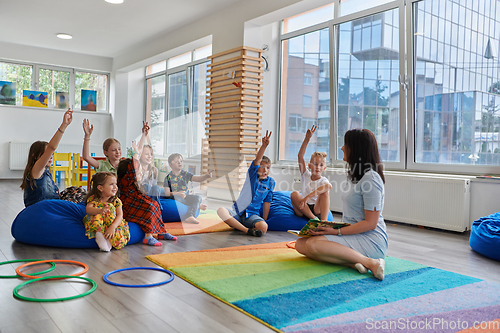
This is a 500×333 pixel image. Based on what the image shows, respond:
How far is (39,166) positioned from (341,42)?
4062mm

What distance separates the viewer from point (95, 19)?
670cm

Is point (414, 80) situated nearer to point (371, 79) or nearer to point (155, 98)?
point (371, 79)

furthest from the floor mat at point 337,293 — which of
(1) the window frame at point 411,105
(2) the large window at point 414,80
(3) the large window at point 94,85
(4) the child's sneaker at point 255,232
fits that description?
(3) the large window at point 94,85

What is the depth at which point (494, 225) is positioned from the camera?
126 inches

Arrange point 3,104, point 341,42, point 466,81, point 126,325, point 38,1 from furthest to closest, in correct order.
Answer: point 3,104 < point 38,1 < point 341,42 < point 466,81 < point 126,325

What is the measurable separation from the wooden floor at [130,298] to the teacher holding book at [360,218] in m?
0.64

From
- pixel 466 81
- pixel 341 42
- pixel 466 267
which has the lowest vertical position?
pixel 466 267

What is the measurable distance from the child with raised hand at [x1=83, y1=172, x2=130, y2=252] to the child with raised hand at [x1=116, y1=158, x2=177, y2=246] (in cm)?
26

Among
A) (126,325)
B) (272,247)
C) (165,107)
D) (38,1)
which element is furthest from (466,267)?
(165,107)

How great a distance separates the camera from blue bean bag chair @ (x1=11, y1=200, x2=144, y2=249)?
290cm

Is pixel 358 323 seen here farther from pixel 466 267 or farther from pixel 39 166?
pixel 39 166

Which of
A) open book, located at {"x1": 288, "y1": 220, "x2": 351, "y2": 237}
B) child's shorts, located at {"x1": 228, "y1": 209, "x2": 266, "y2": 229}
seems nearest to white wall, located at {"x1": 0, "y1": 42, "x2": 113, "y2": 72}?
child's shorts, located at {"x1": 228, "y1": 209, "x2": 266, "y2": 229}

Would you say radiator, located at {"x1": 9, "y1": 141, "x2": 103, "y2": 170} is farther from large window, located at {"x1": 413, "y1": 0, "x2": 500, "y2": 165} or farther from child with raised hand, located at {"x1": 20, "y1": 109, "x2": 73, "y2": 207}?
large window, located at {"x1": 413, "y1": 0, "x2": 500, "y2": 165}

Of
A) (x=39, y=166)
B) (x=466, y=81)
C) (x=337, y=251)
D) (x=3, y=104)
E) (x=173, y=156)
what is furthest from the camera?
(x=3, y=104)
